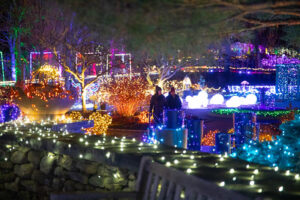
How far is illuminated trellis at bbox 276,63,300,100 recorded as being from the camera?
22006mm

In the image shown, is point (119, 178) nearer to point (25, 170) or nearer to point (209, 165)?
point (209, 165)

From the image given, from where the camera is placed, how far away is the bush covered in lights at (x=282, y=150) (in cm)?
628

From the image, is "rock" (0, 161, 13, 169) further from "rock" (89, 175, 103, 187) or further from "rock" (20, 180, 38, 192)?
"rock" (89, 175, 103, 187)

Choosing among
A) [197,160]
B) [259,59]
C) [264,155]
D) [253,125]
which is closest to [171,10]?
[197,160]

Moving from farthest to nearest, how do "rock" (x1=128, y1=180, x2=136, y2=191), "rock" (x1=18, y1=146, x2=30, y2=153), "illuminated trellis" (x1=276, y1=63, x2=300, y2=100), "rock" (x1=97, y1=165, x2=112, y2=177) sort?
1. "illuminated trellis" (x1=276, y1=63, x2=300, y2=100)
2. "rock" (x1=18, y1=146, x2=30, y2=153)
3. "rock" (x1=97, y1=165, x2=112, y2=177)
4. "rock" (x1=128, y1=180, x2=136, y2=191)

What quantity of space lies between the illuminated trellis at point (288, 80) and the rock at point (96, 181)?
17.8 meters

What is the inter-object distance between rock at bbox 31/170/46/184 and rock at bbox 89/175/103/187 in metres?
1.32

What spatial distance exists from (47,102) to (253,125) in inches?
233

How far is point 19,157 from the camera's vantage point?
7539 millimetres

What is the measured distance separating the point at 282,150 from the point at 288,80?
16663 mm

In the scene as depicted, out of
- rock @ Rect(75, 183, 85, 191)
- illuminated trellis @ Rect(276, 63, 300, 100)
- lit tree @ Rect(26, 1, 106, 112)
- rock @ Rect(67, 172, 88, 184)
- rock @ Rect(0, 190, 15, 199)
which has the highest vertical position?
lit tree @ Rect(26, 1, 106, 112)

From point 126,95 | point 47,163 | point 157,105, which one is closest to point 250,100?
point 126,95

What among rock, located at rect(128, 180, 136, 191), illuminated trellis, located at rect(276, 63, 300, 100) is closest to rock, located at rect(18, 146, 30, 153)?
rock, located at rect(128, 180, 136, 191)

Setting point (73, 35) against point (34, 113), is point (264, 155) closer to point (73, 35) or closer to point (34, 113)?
point (34, 113)
